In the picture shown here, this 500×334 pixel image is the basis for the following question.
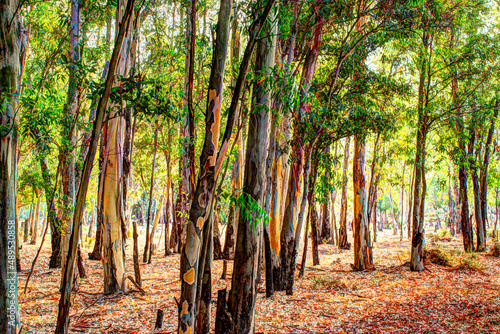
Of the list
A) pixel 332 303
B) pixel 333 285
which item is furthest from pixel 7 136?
pixel 333 285

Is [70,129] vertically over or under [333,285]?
over

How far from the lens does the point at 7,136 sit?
11.1ft

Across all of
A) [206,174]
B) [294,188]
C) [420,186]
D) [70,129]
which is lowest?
[206,174]

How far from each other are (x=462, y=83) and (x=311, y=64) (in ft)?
24.8

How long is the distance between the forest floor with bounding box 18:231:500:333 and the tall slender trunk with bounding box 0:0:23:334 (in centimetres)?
207

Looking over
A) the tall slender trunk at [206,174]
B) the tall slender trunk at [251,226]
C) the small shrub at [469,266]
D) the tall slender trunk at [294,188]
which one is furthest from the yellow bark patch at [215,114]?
the small shrub at [469,266]

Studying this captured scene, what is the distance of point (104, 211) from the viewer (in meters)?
7.04

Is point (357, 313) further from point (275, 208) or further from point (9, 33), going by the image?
point (9, 33)

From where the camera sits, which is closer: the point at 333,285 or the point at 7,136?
the point at 7,136

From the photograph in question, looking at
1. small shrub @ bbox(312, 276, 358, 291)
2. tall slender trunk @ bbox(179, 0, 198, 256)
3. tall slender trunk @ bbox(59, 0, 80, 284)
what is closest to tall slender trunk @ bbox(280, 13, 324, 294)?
small shrub @ bbox(312, 276, 358, 291)

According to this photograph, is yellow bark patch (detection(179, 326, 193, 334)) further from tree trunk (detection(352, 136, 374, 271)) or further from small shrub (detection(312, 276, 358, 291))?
tree trunk (detection(352, 136, 374, 271))

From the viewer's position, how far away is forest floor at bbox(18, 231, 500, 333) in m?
5.48

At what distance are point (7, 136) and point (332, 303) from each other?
6081mm

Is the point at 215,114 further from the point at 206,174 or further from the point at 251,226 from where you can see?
the point at 251,226
